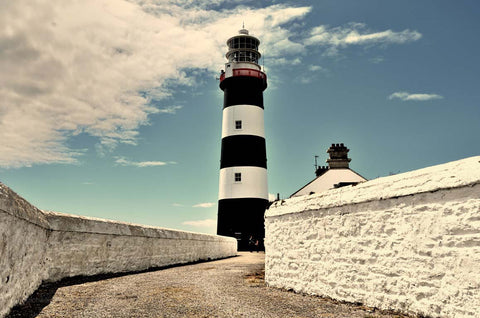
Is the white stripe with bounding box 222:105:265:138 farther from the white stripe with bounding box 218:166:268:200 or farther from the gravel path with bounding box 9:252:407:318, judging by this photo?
the gravel path with bounding box 9:252:407:318

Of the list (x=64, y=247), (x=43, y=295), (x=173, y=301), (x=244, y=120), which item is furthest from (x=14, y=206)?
(x=244, y=120)

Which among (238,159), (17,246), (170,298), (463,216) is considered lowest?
(170,298)

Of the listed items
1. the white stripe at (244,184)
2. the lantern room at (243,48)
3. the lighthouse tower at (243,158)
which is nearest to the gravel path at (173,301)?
the white stripe at (244,184)

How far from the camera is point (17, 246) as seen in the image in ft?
15.2

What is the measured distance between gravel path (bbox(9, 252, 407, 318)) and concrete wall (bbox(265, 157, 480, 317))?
1.30 ft

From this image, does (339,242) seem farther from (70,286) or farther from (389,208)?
(70,286)

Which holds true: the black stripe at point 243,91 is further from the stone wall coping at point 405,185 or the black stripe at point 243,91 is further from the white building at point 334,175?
the stone wall coping at point 405,185

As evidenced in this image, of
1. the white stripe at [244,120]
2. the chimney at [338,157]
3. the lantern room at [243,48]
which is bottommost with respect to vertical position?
the chimney at [338,157]

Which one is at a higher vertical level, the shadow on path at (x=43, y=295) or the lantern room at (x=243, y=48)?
the lantern room at (x=243, y=48)

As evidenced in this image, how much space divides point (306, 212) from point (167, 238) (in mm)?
5874

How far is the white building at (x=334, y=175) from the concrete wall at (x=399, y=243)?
15129 mm

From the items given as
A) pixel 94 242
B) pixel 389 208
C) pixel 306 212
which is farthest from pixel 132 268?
pixel 389 208

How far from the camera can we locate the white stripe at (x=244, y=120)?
79.5ft

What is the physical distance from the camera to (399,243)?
5.39 metres
